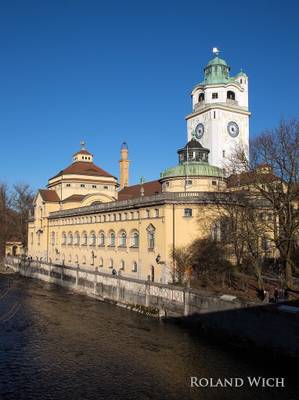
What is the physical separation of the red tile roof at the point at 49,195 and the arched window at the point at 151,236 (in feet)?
108

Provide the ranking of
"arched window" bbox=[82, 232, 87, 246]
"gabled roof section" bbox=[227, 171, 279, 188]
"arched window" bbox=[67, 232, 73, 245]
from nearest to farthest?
"gabled roof section" bbox=[227, 171, 279, 188], "arched window" bbox=[82, 232, 87, 246], "arched window" bbox=[67, 232, 73, 245]

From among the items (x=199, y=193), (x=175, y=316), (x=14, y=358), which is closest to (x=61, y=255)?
(x=199, y=193)

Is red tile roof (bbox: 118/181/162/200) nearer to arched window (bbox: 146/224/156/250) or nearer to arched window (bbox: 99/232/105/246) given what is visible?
arched window (bbox: 99/232/105/246)

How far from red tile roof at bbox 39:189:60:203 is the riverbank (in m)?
26.7

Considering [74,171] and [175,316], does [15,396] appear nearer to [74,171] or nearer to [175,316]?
[175,316]

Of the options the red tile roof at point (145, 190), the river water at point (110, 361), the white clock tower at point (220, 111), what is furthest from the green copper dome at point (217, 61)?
the river water at point (110, 361)

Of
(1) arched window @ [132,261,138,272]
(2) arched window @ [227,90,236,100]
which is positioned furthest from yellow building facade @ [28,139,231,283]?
(2) arched window @ [227,90,236,100]

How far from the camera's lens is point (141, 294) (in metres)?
38.0

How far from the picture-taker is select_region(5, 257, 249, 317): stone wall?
99.5ft

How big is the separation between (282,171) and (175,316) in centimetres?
1368

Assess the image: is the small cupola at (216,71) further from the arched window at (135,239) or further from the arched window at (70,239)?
the arched window at (135,239)

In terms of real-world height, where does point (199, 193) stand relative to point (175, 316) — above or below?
above

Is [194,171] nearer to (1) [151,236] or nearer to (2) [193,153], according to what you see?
(2) [193,153]

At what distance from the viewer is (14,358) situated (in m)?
24.9
